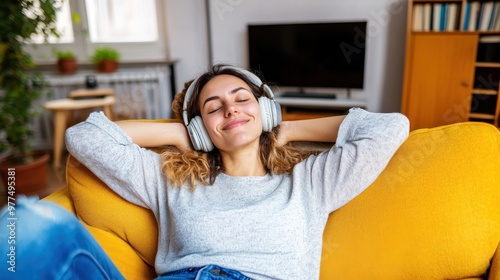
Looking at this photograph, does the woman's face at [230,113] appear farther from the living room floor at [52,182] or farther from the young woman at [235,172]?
the living room floor at [52,182]

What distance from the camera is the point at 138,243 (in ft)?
3.88

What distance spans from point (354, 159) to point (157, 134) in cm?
60

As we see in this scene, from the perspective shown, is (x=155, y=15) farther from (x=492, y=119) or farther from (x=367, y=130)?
(x=367, y=130)

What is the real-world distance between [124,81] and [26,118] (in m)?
1.62

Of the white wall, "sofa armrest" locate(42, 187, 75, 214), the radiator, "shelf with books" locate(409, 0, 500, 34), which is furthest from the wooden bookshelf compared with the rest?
"sofa armrest" locate(42, 187, 75, 214)

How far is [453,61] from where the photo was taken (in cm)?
325

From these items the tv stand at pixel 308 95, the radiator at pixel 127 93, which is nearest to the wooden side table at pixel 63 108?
the radiator at pixel 127 93

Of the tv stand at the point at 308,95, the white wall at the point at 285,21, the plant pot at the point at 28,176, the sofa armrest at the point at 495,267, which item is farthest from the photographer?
the tv stand at the point at 308,95

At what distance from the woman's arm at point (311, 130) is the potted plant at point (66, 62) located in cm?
349

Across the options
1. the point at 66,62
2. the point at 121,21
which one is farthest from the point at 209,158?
the point at 121,21

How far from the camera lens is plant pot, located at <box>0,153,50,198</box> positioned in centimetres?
260

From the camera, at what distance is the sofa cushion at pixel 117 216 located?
117 centimetres

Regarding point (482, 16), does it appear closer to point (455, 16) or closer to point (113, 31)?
point (455, 16)

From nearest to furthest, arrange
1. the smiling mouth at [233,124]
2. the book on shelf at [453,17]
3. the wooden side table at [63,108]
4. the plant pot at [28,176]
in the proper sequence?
the smiling mouth at [233,124]
the plant pot at [28,176]
the book on shelf at [453,17]
the wooden side table at [63,108]
